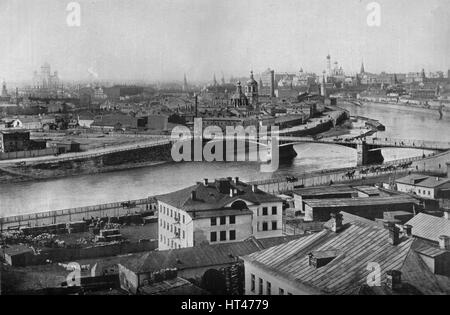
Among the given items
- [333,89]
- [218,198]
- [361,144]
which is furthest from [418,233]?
[333,89]

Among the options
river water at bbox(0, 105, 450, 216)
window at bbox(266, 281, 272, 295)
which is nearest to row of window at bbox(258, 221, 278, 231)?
window at bbox(266, 281, 272, 295)

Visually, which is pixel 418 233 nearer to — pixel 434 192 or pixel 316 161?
pixel 434 192

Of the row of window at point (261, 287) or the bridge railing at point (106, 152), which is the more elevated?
the row of window at point (261, 287)

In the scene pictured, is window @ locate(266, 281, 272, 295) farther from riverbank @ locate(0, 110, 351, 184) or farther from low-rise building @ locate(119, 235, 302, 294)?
riverbank @ locate(0, 110, 351, 184)

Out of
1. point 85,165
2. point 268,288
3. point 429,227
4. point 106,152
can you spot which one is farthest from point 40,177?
point 268,288

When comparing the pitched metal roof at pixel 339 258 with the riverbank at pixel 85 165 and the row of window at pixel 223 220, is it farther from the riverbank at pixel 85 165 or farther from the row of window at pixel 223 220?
the riverbank at pixel 85 165

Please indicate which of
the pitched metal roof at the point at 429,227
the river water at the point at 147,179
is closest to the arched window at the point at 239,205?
the pitched metal roof at the point at 429,227

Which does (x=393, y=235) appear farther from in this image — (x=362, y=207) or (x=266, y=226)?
(x=362, y=207)
